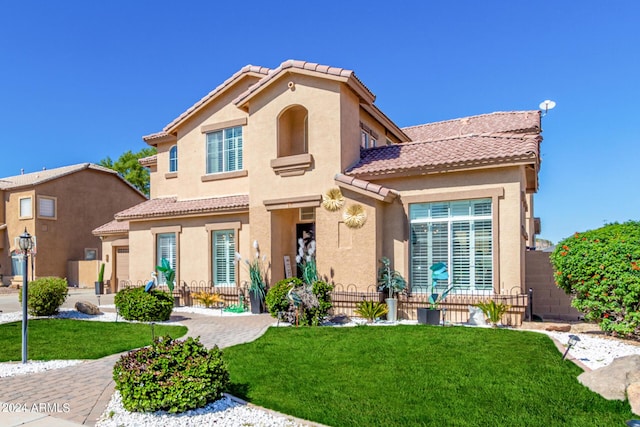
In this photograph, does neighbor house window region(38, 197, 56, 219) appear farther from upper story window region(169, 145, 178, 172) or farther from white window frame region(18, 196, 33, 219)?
upper story window region(169, 145, 178, 172)

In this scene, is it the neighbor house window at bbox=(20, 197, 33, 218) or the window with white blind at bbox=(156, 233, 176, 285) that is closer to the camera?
the window with white blind at bbox=(156, 233, 176, 285)

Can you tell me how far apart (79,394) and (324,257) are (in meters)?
8.58

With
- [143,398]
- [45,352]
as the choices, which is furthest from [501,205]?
[45,352]

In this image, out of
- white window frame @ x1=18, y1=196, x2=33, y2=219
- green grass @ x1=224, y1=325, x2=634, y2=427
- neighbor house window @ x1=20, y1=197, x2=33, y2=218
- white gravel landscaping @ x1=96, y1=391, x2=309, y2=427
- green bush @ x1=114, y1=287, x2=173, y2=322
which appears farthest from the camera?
neighbor house window @ x1=20, y1=197, x2=33, y2=218

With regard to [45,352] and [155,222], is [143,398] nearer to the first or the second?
[45,352]

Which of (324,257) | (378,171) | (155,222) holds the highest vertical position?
(378,171)

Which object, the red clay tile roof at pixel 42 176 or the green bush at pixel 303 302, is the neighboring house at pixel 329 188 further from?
the red clay tile roof at pixel 42 176

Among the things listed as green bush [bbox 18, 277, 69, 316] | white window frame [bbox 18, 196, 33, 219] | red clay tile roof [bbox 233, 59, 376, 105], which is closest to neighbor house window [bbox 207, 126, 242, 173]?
red clay tile roof [bbox 233, 59, 376, 105]

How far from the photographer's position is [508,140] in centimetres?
1338

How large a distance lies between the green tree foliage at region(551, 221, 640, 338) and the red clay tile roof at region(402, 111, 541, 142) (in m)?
9.28

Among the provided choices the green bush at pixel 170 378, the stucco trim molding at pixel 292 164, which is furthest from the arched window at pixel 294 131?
the green bush at pixel 170 378

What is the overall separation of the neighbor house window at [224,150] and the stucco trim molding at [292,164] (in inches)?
125

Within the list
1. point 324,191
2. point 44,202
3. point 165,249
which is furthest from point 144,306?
point 44,202

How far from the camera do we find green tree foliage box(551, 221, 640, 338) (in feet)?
30.8
